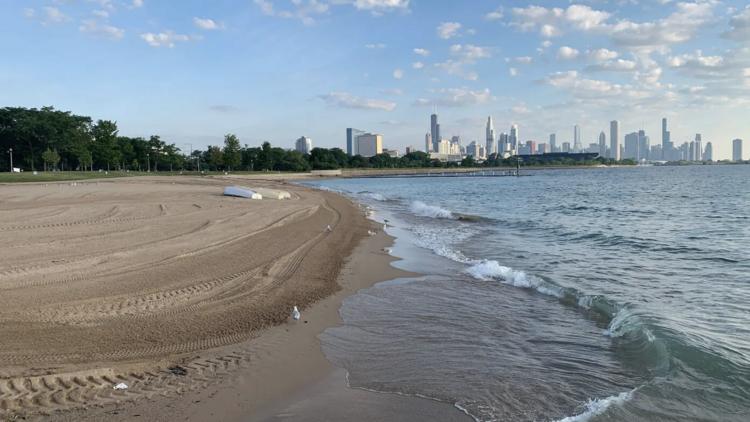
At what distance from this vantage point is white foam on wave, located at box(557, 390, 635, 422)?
168 inches

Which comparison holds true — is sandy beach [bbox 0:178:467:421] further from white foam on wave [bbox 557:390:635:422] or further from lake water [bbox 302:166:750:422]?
white foam on wave [bbox 557:390:635:422]

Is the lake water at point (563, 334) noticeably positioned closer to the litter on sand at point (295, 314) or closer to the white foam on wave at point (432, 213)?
the litter on sand at point (295, 314)

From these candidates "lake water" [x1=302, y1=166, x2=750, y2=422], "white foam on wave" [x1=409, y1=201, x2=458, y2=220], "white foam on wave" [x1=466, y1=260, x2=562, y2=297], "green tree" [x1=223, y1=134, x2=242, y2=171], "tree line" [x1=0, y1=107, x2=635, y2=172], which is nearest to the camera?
"lake water" [x1=302, y1=166, x2=750, y2=422]

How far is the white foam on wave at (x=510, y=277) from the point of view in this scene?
9266mm

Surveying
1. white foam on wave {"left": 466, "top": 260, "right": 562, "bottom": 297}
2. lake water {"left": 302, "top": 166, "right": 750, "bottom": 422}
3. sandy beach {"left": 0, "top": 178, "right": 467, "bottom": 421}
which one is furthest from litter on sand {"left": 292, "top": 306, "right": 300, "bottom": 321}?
white foam on wave {"left": 466, "top": 260, "right": 562, "bottom": 297}

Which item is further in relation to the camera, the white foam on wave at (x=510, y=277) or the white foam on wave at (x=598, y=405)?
the white foam on wave at (x=510, y=277)

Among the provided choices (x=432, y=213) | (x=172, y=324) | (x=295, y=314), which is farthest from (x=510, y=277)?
(x=432, y=213)

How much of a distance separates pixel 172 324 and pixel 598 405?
5627mm

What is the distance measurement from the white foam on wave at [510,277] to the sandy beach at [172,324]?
7.16 feet

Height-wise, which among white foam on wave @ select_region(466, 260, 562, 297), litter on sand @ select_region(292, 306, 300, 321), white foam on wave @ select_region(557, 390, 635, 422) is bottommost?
white foam on wave @ select_region(557, 390, 635, 422)

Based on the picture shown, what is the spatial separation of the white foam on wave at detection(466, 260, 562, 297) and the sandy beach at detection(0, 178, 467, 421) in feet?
7.16

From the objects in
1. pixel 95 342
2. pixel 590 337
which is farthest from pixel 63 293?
pixel 590 337

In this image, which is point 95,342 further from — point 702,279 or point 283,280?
point 702,279

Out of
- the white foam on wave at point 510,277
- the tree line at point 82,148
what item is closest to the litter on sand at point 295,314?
the white foam on wave at point 510,277
